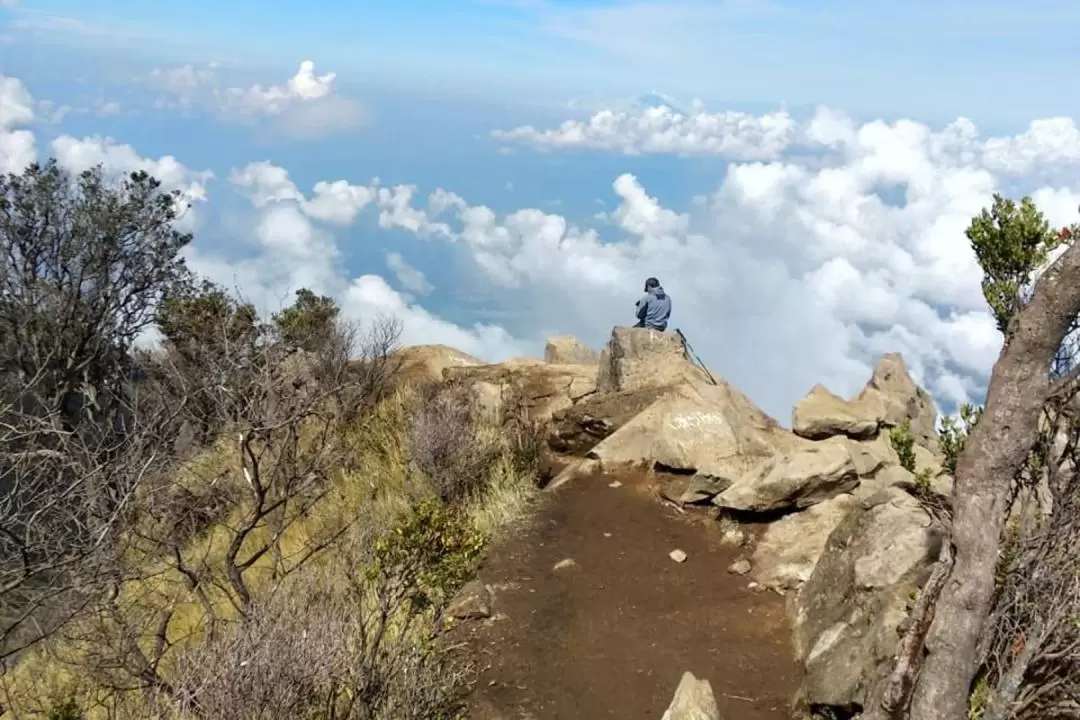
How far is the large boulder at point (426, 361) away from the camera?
655 inches

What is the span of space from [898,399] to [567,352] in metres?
6.49

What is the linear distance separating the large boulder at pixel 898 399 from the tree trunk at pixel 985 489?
33.2ft

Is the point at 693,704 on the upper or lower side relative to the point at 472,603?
upper

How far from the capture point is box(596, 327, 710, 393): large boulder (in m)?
13.4

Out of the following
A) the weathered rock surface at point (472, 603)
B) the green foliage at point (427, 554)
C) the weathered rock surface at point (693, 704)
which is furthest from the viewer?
the weathered rock surface at point (472, 603)

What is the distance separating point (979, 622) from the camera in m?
4.26

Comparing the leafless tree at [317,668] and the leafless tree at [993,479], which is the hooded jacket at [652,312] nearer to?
the leafless tree at [317,668]

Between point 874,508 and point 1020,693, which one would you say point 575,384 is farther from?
point 1020,693

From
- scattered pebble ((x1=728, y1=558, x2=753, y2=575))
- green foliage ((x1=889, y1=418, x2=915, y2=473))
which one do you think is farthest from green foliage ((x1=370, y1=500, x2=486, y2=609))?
scattered pebble ((x1=728, y1=558, x2=753, y2=575))

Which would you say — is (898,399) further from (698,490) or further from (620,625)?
(620,625)

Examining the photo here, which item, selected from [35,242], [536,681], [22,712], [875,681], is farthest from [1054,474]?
[35,242]

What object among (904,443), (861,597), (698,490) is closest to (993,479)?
(904,443)

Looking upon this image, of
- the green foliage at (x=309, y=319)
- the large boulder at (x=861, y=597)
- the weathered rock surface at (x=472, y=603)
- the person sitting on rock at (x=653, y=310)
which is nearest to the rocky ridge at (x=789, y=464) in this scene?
the large boulder at (x=861, y=597)

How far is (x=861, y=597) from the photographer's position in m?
6.36
